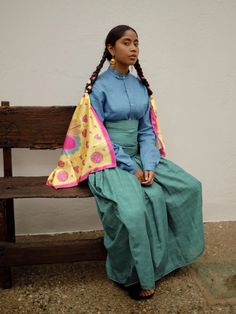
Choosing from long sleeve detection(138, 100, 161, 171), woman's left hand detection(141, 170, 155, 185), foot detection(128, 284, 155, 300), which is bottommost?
foot detection(128, 284, 155, 300)

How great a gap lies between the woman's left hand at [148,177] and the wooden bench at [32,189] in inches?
13.2

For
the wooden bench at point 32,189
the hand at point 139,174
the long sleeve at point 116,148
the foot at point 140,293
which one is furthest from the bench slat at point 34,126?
the foot at point 140,293

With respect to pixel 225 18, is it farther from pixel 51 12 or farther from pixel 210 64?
pixel 51 12

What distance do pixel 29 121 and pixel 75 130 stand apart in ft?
1.16

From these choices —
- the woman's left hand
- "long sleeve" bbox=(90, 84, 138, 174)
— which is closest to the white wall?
"long sleeve" bbox=(90, 84, 138, 174)

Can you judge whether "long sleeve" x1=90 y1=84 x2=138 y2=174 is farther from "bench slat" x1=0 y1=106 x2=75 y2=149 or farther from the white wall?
the white wall

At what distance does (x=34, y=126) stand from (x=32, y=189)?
19.0 inches

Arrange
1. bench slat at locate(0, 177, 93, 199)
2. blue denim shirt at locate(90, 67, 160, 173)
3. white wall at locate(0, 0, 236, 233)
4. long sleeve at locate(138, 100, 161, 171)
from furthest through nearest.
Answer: white wall at locate(0, 0, 236, 233)
long sleeve at locate(138, 100, 161, 171)
blue denim shirt at locate(90, 67, 160, 173)
bench slat at locate(0, 177, 93, 199)

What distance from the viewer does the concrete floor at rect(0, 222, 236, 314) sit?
2.12 m

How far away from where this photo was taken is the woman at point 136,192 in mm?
2061

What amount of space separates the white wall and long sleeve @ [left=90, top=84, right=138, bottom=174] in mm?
494

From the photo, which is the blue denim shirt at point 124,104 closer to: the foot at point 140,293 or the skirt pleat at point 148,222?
the skirt pleat at point 148,222

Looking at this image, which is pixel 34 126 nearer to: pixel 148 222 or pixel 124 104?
pixel 124 104

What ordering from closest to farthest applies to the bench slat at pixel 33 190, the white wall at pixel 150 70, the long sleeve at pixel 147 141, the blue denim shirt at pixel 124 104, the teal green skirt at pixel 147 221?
the teal green skirt at pixel 147 221 → the bench slat at pixel 33 190 → the blue denim shirt at pixel 124 104 → the long sleeve at pixel 147 141 → the white wall at pixel 150 70
